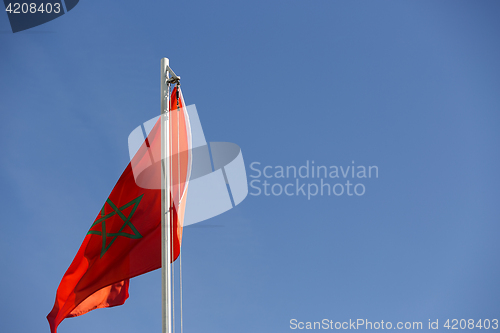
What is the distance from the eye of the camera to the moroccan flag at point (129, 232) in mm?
13195

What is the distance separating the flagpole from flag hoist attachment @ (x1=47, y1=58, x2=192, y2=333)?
3 cm

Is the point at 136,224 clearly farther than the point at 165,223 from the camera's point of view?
Yes

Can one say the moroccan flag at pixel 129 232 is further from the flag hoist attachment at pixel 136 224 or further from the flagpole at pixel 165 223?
the flagpole at pixel 165 223

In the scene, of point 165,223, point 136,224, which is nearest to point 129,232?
point 136,224

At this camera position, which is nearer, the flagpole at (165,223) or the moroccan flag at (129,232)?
the flagpole at (165,223)

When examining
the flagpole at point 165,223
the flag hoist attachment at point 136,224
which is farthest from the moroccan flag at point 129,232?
the flagpole at point 165,223

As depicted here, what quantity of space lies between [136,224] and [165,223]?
1.59 m

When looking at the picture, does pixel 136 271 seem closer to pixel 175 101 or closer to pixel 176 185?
pixel 176 185

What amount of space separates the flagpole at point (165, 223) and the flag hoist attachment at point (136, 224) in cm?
3

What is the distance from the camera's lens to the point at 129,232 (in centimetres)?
1349

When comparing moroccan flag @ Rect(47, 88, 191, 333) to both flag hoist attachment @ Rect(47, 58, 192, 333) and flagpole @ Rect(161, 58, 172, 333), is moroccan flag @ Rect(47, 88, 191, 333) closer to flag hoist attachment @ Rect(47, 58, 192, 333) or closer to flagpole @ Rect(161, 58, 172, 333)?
flag hoist attachment @ Rect(47, 58, 192, 333)

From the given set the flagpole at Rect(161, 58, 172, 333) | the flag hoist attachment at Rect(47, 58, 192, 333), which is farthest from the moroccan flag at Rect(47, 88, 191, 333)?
the flagpole at Rect(161, 58, 172, 333)

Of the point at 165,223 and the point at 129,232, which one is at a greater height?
the point at 129,232

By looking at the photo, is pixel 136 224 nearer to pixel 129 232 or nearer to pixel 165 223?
pixel 129 232
